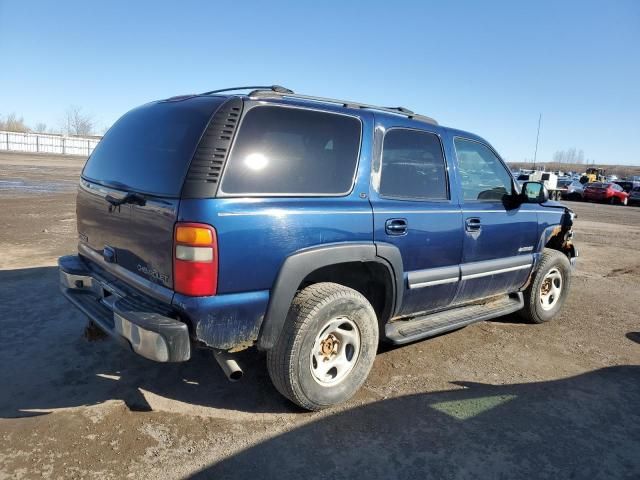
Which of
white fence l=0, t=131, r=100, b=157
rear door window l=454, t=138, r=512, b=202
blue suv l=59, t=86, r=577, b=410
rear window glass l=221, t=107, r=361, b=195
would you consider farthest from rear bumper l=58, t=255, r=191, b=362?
white fence l=0, t=131, r=100, b=157

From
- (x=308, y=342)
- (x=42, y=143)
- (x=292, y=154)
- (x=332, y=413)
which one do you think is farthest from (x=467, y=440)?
(x=42, y=143)

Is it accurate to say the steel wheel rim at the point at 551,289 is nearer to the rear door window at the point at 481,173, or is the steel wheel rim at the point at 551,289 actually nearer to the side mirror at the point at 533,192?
the side mirror at the point at 533,192

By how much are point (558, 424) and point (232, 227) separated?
8.08ft

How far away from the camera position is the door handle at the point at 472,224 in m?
3.93

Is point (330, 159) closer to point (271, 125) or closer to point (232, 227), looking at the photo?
point (271, 125)

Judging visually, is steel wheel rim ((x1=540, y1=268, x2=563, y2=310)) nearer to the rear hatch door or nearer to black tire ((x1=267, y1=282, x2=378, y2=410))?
black tire ((x1=267, y1=282, x2=378, y2=410))

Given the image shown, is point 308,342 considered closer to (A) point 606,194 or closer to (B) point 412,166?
(B) point 412,166

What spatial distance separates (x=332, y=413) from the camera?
10.4 feet

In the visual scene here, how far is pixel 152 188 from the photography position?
2805 mm

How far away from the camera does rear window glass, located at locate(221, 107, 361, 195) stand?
2.74 meters

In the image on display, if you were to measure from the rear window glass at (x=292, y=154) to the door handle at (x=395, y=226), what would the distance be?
1.29ft

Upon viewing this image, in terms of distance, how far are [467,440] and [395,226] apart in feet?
4.73

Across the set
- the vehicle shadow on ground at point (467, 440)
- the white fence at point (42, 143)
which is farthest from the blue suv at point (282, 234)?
the white fence at point (42, 143)

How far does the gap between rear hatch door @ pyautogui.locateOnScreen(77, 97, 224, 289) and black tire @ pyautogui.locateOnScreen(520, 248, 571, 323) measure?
3.76 metres
